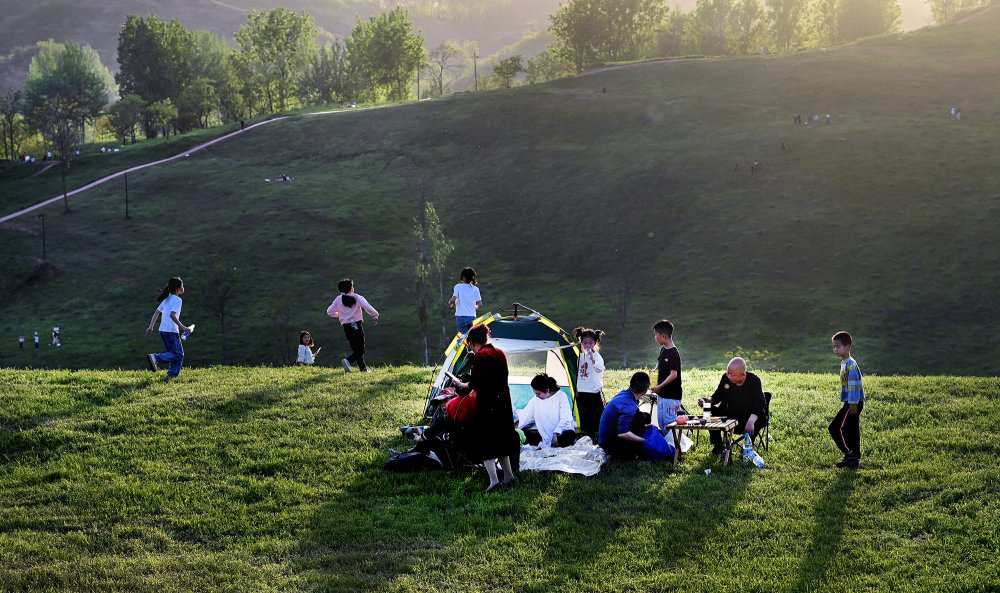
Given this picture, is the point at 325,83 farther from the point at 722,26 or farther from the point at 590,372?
the point at 590,372

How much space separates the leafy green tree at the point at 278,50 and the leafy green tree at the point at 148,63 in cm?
1269

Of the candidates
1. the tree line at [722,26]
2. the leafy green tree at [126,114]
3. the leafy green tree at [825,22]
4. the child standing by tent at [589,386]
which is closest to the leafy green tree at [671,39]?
the tree line at [722,26]

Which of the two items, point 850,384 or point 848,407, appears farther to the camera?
point 848,407

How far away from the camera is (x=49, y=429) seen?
13812mm

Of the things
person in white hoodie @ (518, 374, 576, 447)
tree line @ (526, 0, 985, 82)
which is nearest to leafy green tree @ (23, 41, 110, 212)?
tree line @ (526, 0, 985, 82)

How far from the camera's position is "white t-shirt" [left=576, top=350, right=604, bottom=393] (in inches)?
581

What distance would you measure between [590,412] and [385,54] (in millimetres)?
128636

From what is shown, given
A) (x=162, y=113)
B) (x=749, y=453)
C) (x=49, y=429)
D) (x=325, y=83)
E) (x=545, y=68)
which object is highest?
(x=545, y=68)

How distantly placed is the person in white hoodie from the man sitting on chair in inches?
113

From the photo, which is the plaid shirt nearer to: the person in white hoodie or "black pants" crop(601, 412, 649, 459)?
"black pants" crop(601, 412, 649, 459)

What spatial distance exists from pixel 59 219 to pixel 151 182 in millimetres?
11185

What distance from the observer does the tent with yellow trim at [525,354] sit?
15.8 metres

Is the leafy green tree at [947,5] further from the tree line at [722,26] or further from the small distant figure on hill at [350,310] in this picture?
the small distant figure on hill at [350,310]

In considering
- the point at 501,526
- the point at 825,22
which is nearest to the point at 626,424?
the point at 501,526
